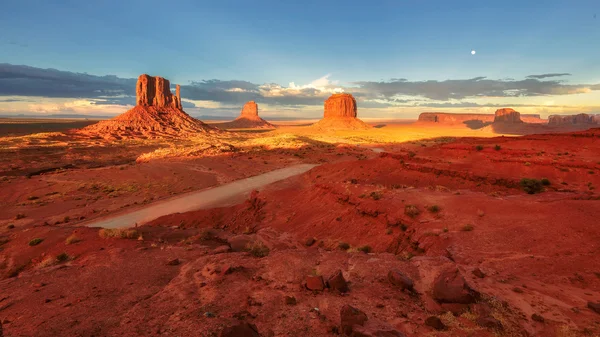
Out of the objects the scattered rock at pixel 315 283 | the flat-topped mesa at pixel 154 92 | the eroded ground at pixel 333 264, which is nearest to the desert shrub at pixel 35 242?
the eroded ground at pixel 333 264

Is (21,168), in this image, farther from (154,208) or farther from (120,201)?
(154,208)

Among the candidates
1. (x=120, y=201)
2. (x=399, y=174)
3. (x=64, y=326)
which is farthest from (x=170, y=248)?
(x=399, y=174)

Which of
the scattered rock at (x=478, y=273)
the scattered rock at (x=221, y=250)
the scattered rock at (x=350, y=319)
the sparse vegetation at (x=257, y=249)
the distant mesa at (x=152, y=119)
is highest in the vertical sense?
the distant mesa at (x=152, y=119)

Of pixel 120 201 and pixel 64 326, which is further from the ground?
pixel 64 326

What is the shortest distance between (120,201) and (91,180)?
10539mm

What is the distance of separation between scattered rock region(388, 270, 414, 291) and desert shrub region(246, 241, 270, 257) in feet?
18.8

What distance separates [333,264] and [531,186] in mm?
16272

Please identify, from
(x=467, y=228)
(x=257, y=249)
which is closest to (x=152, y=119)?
(x=257, y=249)

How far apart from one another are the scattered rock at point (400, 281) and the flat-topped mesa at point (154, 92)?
403 feet

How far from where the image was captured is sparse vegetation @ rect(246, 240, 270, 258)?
1190cm

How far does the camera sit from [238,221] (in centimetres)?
1894

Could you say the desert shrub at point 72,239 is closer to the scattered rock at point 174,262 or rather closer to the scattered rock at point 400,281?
the scattered rock at point 174,262

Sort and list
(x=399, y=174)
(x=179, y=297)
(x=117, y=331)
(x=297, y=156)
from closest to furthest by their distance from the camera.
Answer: (x=117, y=331) < (x=179, y=297) < (x=399, y=174) < (x=297, y=156)

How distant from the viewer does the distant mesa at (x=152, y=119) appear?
90.8 meters
